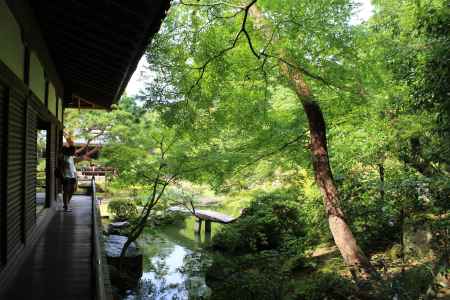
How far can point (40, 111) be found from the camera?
7.64 metres

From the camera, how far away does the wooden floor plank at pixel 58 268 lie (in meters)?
4.57

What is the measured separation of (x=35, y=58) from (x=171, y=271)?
8.62 meters

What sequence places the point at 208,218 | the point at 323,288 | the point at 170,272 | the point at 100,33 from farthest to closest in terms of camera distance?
1. the point at 208,218
2. the point at 170,272
3. the point at 323,288
4. the point at 100,33

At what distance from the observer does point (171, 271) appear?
43.3 ft

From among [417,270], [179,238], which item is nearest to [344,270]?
[417,270]

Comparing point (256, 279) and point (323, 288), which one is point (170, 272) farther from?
point (323, 288)

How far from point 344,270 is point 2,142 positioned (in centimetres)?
773

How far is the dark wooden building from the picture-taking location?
463 centimetres

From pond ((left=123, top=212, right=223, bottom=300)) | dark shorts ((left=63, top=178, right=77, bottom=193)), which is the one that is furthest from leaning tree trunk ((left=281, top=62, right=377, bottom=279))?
dark shorts ((left=63, top=178, right=77, bottom=193))

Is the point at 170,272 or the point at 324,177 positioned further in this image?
the point at 170,272

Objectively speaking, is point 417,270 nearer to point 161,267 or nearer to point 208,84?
point 208,84

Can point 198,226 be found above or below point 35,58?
below

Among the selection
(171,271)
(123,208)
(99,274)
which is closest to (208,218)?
(123,208)

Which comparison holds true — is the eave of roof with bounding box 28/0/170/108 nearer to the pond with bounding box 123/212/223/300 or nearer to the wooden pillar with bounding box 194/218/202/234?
the pond with bounding box 123/212/223/300
